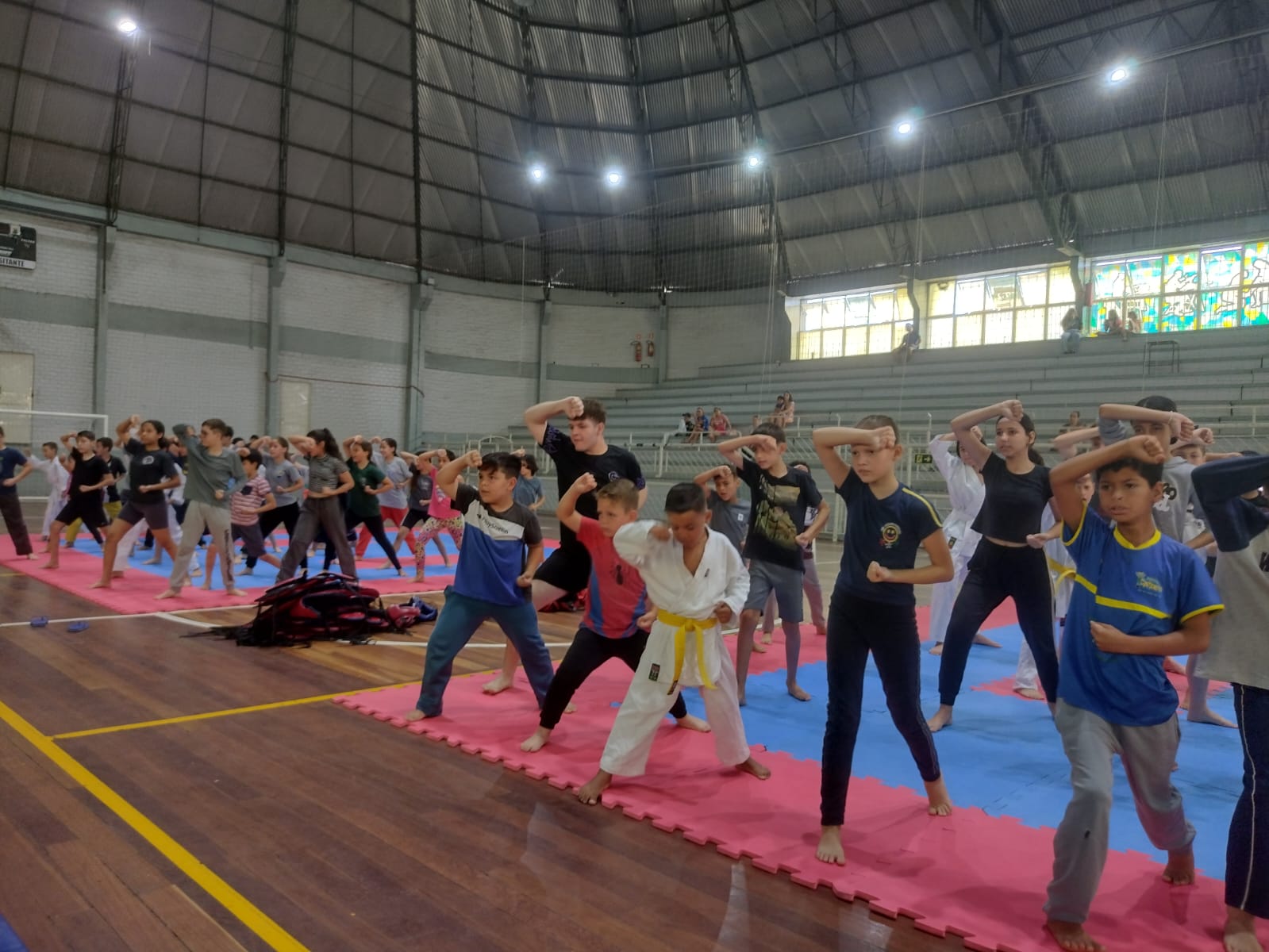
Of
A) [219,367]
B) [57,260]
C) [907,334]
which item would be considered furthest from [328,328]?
[907,334]

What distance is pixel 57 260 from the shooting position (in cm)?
1962

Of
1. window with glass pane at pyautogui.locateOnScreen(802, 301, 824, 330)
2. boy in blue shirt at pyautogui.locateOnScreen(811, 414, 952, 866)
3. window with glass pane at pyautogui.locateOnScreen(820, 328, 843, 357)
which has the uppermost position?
window with glass pane at pyautogui.locateOnScreen(802, 301, 824, 330)

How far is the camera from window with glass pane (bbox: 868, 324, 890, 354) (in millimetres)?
23141

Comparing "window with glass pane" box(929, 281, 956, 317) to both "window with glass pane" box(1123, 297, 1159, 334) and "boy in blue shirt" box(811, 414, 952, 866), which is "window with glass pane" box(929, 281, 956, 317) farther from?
"boy in blue shirt" box(811, 414, 952, 866)

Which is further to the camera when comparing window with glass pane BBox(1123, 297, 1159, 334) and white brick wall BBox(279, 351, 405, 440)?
white brick wall BBox(279, 351, 405, 440)

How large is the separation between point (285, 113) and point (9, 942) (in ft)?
74.4

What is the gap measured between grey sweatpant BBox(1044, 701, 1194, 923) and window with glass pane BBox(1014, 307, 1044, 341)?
66.3ft

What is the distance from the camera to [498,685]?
5.79m

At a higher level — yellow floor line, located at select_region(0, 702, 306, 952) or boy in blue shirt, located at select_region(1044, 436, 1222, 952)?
boy in blue shirt, located at select_region(1044, 436, 1222, 952)

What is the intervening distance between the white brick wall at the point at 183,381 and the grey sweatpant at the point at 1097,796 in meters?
21.8

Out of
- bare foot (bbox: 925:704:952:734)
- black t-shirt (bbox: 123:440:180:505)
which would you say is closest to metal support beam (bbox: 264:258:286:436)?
black t-shirt (bbox: 123:440:180:505)

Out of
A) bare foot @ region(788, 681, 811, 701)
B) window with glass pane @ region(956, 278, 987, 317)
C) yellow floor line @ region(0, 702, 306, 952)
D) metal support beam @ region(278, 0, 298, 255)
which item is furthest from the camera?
window with glass pane @ region(956, 278, 987, 317)

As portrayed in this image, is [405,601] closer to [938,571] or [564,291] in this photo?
[938,571]

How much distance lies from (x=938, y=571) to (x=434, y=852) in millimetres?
2267
